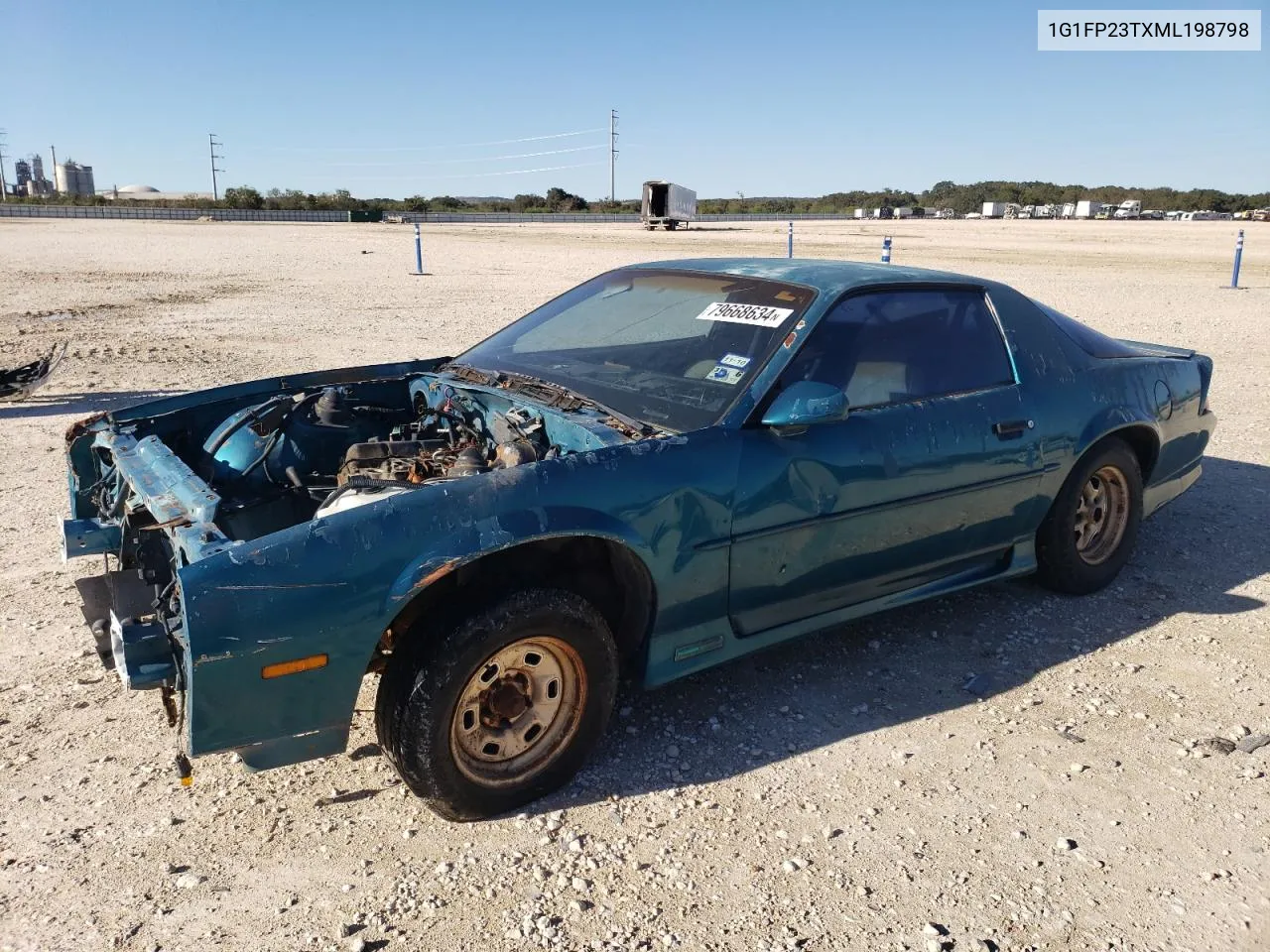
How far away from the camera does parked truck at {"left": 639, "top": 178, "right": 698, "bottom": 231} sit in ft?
184

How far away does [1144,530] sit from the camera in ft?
17.8

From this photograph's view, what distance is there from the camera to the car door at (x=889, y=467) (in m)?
3.20

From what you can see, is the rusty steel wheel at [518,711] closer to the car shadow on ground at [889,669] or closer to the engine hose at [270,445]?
the car shadow on ground at [889,669]

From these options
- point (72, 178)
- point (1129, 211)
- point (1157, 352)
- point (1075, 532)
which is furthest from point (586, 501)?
point (72, 178)

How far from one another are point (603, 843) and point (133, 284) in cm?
1954

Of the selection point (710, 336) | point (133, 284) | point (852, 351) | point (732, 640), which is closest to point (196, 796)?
point (732, 640)

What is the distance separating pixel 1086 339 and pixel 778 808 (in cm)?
276

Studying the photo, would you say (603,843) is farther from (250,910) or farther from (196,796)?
(196,796)

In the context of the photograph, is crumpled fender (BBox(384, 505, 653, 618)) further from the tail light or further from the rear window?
the tail light

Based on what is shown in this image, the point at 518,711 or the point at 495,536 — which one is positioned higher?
the point at 495,536

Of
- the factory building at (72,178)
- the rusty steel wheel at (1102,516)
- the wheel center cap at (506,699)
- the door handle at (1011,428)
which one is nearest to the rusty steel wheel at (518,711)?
the wheel center cap at (506,699)

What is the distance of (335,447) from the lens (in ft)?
12.9

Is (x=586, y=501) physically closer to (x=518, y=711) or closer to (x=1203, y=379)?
(x=518, y=711)

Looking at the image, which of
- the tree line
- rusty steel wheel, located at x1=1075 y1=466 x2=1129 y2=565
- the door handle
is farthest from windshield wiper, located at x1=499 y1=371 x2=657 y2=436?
the tree line
